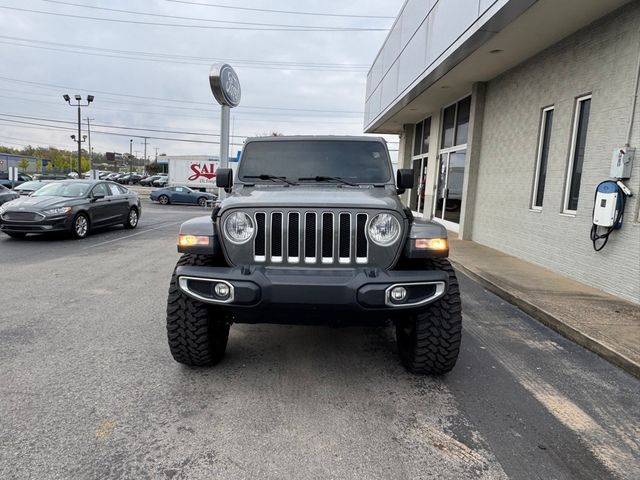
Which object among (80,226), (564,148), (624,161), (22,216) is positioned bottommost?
(80,226)

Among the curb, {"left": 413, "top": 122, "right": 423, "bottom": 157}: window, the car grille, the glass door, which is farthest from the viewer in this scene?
{"left": 413, "top": 122, "right": 423, "bottom": 157}: window

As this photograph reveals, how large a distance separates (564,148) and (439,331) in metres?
5.78

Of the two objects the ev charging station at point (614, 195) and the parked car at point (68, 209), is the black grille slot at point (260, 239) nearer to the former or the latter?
the ev charging station at point (614, 195)

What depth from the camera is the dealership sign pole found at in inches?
420

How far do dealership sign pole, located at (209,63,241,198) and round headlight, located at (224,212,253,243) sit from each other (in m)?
7.39

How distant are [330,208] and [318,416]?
4.57 feet

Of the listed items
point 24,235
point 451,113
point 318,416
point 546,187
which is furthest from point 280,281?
point 451,113

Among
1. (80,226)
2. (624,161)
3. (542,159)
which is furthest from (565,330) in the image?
(80,226)

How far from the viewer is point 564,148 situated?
24.8 feet

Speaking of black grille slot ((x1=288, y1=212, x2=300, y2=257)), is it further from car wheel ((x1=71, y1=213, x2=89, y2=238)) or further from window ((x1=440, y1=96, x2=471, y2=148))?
window ((x1=440, y1=96, x2=471, y2=148))

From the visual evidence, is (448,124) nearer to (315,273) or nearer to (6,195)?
(315,273)

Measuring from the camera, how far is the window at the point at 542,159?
8.34 m

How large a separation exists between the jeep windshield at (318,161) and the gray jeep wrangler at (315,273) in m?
0.83

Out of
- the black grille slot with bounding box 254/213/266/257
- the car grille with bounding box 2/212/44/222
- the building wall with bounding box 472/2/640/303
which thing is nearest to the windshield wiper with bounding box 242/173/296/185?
the black grille slot with bounding box 254/213/266/257
